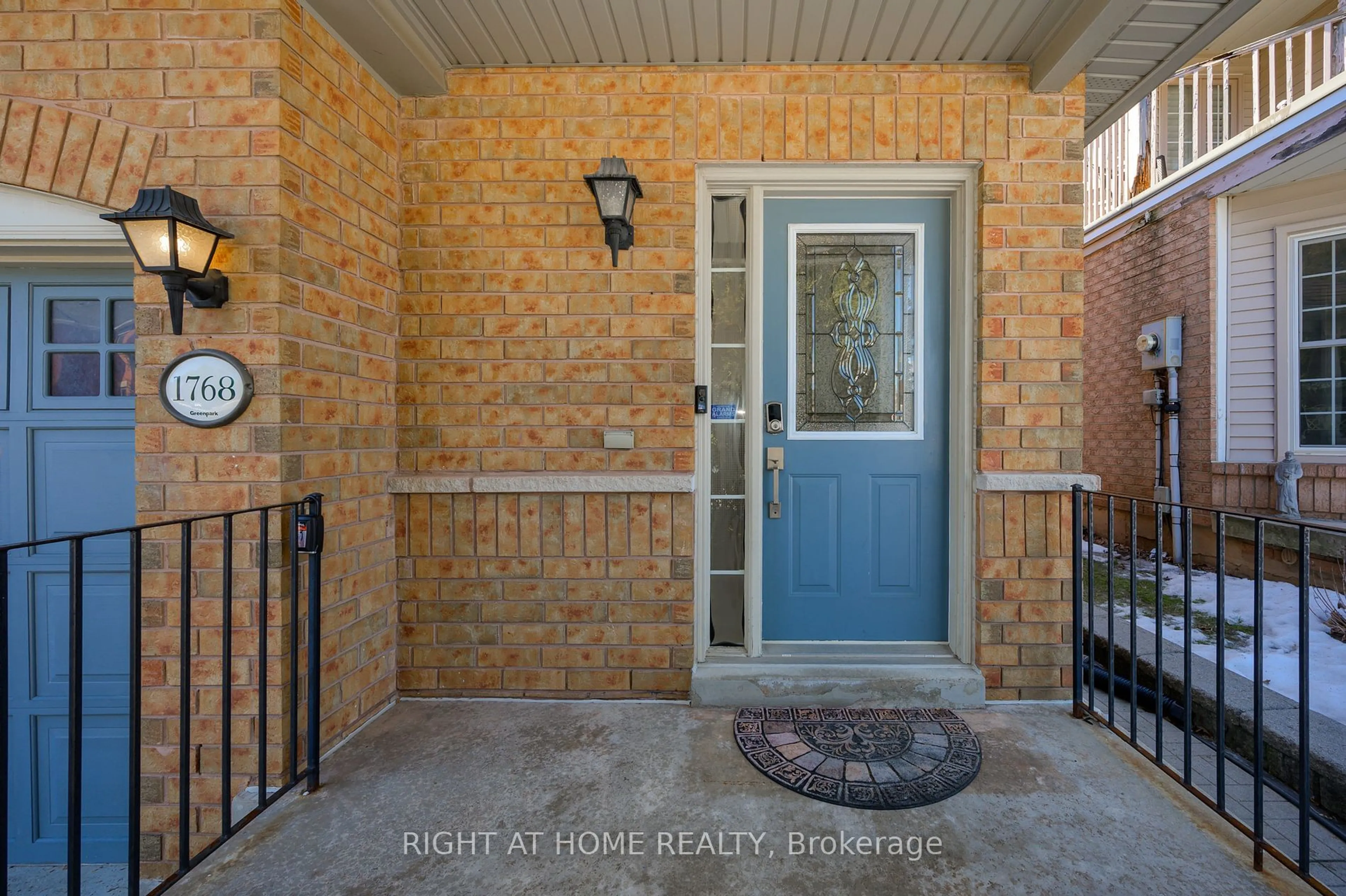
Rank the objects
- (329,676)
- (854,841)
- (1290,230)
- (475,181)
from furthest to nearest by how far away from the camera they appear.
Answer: (1290,230), (475,181), (329,676), (854,841)

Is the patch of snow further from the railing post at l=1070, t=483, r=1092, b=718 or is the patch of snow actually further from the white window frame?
the white window frame

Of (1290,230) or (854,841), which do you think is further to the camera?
(1290,230)

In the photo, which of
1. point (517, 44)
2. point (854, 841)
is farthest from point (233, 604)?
point (517, 44)

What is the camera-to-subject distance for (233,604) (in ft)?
6.66

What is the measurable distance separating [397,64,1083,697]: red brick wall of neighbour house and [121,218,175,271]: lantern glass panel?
0.89 metres

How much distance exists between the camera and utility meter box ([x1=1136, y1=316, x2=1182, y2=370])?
5113 millimetres

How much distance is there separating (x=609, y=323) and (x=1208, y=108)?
5.88m

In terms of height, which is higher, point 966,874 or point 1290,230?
point 1290,230

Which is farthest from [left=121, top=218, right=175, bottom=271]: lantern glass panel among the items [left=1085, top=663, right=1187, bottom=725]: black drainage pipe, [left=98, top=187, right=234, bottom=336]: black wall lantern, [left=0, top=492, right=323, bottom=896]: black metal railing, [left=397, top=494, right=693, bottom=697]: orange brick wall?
[left=1085, top=663, right=1187, bottom=725]: black drainage pipe

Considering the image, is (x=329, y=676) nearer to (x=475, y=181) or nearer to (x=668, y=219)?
(x=475, y=181)

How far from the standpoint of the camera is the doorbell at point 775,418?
2725mm

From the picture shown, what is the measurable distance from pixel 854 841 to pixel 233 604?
2.19 m

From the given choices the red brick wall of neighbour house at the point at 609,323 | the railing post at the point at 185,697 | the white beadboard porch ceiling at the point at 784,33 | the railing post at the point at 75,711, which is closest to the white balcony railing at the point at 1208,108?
the white beadboard porch ceiling at the point at 784,33

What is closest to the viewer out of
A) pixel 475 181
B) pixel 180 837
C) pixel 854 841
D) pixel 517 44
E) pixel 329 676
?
pixel 180 837
